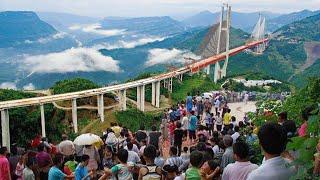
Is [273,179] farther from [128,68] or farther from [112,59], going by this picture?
[112,59]

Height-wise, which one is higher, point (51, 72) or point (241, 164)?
point (241, 164)

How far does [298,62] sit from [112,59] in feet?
324

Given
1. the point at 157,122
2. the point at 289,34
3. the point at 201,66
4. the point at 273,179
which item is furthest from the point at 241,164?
the point at 289,34

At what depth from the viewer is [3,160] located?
8047 mm

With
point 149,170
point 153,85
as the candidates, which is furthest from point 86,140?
point 153,85

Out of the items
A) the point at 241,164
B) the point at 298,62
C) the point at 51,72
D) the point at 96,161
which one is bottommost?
the point at 51,72

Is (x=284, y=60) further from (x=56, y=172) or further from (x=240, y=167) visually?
(x=240, y=167)

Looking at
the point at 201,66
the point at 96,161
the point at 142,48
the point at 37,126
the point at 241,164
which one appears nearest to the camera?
the point at 241,164

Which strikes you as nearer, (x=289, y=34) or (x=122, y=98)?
(x=122, y=98)

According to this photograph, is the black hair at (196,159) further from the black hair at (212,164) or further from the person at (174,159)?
the person at (174,159)

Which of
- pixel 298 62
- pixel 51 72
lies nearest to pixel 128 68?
pixel 51 72

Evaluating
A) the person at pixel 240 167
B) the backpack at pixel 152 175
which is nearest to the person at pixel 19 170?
the backpack at pixel 152 175

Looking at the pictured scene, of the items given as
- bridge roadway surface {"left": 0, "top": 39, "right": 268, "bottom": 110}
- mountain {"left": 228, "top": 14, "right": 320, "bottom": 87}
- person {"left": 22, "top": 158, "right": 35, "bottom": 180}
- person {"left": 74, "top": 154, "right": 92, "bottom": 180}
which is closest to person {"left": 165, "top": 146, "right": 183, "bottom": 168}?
Result: person {"left": 74, "top": 154, "right": 92, "bottom": 180}

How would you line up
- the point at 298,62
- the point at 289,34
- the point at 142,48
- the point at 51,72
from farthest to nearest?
the point at 142,48 < the point at 51,72 < the point at 289,34 < the point at 298,62
